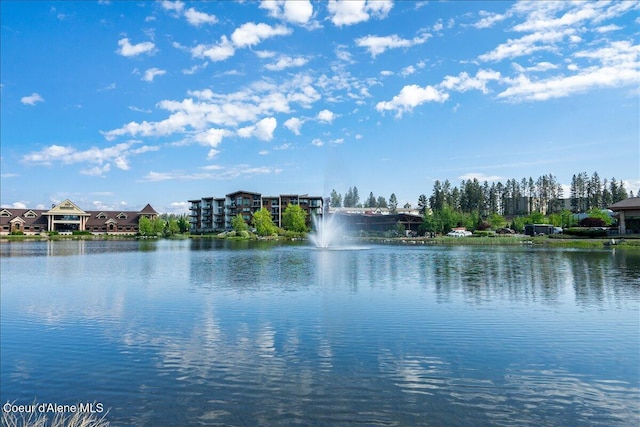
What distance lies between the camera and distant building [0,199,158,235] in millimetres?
135500

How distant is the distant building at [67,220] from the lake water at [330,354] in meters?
133

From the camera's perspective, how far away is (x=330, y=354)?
40.7ft

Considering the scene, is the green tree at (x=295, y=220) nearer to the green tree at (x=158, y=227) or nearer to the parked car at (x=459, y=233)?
the parked car at (x=459, y=233)

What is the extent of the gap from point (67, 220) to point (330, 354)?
154 metres

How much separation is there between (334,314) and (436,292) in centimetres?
827

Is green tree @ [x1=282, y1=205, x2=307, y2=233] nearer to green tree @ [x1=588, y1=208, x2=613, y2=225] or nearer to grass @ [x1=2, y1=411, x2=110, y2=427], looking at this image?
green tree @ [x1=588, y1=208, x2=613, y2=225]

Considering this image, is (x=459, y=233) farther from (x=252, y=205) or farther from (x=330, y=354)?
(x=330, y=354)

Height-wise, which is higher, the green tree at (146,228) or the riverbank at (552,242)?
the green tree at (146,228)

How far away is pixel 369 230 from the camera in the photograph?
12900 centimetres

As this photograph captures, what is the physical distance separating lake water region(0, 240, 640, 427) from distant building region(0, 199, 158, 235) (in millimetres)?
132784

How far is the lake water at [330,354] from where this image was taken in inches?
347

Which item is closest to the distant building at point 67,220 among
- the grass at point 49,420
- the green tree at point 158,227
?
the green tree at point 158,227

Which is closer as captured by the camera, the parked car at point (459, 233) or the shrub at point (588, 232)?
the shrub at point (588, 232)

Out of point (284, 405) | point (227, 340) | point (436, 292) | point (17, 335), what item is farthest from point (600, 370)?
point (17, 335)
